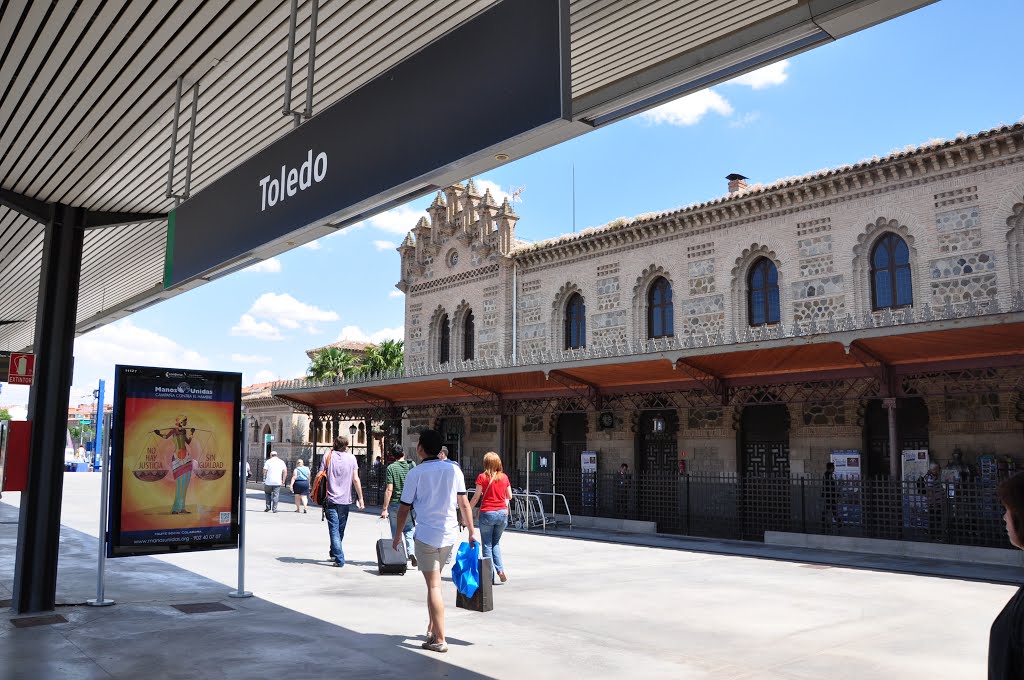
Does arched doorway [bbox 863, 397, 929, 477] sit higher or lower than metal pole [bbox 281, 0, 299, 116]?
lower

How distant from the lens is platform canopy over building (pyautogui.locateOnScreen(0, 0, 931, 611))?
350cm

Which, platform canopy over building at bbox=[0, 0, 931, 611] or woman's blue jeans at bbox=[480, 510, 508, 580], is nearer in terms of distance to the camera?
platform canopy over building at bbox=[0, 0, 931, 611]

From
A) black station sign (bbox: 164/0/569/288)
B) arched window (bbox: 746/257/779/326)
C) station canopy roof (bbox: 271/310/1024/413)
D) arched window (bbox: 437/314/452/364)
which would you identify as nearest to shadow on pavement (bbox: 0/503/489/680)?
black station sign (bbox: 164/0/569/288)

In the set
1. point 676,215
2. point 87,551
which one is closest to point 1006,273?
point 676,215

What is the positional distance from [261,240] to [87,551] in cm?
1061

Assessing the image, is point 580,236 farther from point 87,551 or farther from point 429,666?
point 429,666

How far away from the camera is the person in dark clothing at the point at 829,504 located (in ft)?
53.1

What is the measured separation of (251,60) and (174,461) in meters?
4.61

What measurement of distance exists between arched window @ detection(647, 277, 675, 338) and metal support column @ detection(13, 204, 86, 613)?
57.9 feet

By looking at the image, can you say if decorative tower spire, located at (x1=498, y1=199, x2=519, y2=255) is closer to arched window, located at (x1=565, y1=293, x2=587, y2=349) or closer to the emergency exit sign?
arched window, located at (x1=565, y1=293, x2=587, y2=349)

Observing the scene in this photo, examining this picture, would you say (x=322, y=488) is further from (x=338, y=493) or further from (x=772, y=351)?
(x=772, y=351)

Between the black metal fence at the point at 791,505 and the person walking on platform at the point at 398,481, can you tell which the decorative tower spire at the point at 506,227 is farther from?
the person walking on platform at the point at 398,481

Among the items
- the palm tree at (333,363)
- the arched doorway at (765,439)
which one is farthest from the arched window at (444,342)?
the palm tree at (333,363)

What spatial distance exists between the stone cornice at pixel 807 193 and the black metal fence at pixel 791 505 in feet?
22.6
